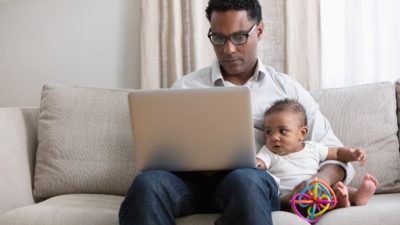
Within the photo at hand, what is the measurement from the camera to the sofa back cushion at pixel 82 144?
2033 millimetres

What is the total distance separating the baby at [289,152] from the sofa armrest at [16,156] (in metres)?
0.88

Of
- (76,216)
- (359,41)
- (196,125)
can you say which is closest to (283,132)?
(196,125)

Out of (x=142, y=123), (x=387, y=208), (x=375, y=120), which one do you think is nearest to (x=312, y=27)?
(x=375, y=120)

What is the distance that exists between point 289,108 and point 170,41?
93 cm

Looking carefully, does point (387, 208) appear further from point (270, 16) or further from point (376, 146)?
point (270, 16)

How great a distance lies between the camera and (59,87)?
86.1 inches

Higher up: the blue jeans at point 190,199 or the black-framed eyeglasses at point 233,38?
the black-framed eyeglasses at point 233,38

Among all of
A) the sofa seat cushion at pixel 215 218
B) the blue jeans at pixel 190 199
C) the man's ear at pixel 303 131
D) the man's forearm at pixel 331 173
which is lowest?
the sofa seat cushion at pixel 215 218

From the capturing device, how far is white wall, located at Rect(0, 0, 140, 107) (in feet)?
8.83

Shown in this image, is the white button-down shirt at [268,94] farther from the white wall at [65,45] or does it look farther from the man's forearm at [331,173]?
the white wall at [65,45]

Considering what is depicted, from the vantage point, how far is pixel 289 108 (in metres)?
1.77

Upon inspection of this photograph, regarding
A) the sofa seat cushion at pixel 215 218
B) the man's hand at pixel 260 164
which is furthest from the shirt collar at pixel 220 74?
the sofa seat cushion at pixel 215 218

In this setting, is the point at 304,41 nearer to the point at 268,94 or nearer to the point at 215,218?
the point at 268,94

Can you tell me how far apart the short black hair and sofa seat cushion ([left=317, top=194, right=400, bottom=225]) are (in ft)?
2.64
